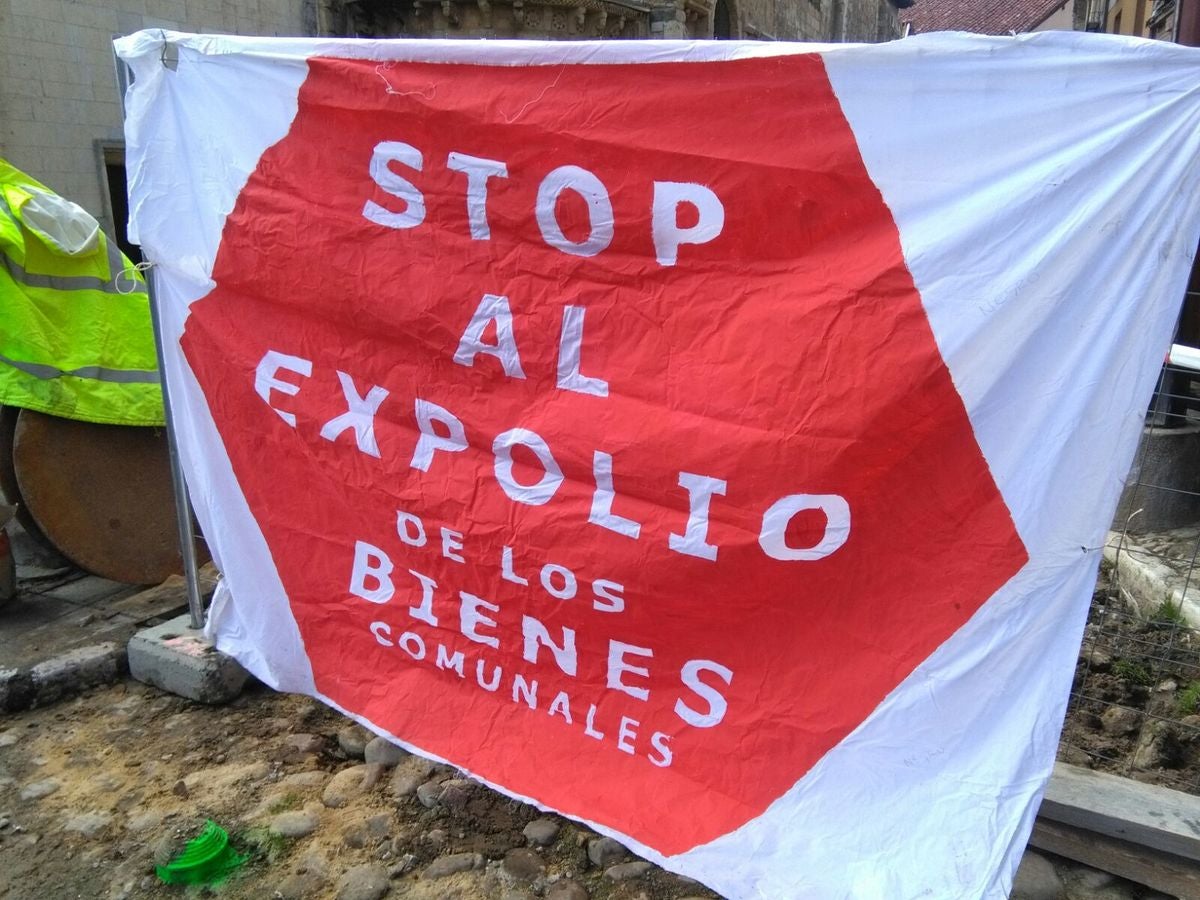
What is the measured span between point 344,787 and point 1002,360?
2169mm

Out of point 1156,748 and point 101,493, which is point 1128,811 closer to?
point 1156,748

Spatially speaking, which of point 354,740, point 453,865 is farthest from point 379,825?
point 354,740

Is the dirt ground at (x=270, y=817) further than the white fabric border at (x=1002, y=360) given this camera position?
Yes

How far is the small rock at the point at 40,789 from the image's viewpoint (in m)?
2.74

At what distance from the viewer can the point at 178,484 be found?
3203 mm

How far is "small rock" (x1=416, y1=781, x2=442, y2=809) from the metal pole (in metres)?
1.19

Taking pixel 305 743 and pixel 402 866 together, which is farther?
pixel 305 743

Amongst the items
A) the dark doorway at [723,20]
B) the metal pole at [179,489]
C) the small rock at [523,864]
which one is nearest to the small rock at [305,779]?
the small rock at [523,864]

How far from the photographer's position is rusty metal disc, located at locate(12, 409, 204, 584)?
364cm

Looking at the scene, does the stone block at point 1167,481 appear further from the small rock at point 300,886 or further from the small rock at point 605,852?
the small rock at point 300,886

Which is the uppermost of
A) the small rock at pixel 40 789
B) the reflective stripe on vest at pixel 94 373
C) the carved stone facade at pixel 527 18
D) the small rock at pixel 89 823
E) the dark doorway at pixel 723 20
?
the dark doorway at pixel 723 20

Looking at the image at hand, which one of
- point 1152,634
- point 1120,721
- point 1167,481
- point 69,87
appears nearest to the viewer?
point 1120,721

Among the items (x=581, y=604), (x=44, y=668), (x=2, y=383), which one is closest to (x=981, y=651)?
(x=581, y=604)

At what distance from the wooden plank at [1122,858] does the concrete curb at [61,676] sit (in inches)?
122
